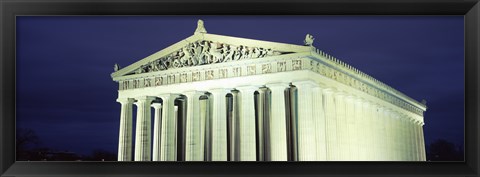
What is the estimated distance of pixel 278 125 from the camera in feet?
81.7

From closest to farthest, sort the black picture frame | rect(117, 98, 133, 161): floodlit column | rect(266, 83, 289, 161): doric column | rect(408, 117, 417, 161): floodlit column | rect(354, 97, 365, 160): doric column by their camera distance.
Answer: the black picture frame
rect(266, 83, 289, 161): doric column
rect(354, 97, 365, 160): doric column
rect(117, 98, 133, 161): floodlit column
rect(408, 117, 417, 161): floodlit column

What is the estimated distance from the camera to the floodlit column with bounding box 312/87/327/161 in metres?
24.1

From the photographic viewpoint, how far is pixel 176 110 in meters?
30.1

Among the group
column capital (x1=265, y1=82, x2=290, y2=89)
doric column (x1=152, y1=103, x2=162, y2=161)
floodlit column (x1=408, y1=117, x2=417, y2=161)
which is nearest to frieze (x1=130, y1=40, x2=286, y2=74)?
column capital (x1=265, y1=82, x2=290, y2=89)

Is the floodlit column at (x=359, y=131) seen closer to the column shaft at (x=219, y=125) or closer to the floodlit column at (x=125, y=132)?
the column shaft at (x=219, y=125)

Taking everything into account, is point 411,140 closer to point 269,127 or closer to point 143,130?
point 269,127

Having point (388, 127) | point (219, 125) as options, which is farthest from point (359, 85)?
point (219, 125)

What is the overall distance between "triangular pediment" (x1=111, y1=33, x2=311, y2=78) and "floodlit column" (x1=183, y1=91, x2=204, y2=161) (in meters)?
1.47

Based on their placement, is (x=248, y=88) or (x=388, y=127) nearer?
(x=248, y=88)

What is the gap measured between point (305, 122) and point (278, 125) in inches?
40.0

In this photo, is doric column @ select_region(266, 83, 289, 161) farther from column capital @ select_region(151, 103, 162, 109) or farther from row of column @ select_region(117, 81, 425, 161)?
column capital @ select_region(151, 103, 162, 109)

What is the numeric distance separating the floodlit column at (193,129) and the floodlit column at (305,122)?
4.16 m
